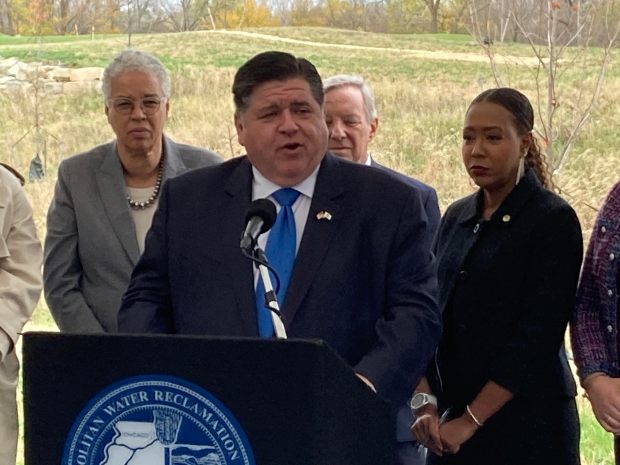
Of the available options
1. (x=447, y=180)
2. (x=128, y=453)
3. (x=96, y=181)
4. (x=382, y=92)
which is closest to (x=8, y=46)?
(x=382, y=92)

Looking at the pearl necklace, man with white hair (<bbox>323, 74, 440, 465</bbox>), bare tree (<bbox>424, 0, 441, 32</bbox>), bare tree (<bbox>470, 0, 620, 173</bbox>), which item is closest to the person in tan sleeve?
the pearl necklace

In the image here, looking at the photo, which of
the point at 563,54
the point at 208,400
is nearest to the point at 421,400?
the point at 208,400

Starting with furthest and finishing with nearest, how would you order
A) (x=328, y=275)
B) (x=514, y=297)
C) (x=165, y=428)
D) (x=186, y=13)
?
(x=186, y=13), (x=514, y=297), (x=328, y=275), (x=165, y=428)

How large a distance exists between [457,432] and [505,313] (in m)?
0.34

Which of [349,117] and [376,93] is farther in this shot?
[376,93]

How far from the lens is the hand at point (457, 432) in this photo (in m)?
2.80

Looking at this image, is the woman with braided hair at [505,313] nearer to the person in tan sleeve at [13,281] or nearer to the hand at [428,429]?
the hand at [428,429]

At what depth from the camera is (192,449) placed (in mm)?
1688

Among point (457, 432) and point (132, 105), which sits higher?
point (132, 105)

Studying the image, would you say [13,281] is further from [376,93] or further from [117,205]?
[376,93]

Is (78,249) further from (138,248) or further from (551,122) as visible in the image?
(551,122)

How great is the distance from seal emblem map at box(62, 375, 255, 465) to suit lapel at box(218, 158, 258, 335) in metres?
0.63

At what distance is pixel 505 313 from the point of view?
2.80m

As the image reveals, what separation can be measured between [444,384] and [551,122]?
102 inches
